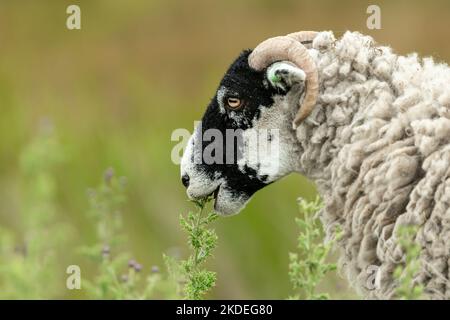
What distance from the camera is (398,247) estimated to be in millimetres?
4824

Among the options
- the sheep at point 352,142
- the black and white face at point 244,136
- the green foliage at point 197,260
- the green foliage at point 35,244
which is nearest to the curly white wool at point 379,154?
the sheep at point 352,142

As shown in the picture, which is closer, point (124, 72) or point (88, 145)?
point (88, 145)

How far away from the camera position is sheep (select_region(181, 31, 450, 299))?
484 centimetres

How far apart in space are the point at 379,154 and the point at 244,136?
29.2 inches

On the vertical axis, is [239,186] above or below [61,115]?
below

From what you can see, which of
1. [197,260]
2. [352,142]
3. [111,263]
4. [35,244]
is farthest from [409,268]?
[35,244]

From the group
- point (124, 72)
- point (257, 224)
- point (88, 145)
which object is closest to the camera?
point (257, 224)

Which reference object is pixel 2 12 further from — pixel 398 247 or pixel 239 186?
pixel 398 247

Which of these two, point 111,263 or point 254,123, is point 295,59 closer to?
point 254,123

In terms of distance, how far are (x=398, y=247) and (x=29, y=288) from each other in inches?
134

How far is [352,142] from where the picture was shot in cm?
516

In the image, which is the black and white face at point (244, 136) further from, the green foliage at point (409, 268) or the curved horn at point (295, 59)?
the green foliage at point (409, 268)
